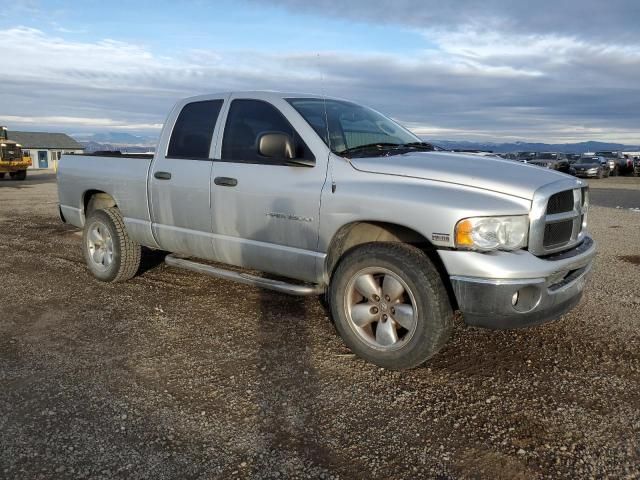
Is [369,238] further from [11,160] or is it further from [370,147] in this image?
[11,160]

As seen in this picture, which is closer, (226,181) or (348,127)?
(348,127)

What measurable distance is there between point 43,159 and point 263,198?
339 feet

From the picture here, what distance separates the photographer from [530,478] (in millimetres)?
2635

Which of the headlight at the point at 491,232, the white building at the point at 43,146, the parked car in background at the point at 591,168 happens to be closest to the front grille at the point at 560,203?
the headlight at the point at 491,232

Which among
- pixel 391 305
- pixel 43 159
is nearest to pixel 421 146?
pixel 391 305

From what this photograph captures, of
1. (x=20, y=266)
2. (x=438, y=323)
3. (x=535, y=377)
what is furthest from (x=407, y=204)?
(x=20, y=266)

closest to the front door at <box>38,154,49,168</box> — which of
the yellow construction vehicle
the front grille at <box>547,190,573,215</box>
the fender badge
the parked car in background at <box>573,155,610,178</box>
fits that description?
the yellow construction vehicle

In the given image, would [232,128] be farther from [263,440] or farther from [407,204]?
[263,440]

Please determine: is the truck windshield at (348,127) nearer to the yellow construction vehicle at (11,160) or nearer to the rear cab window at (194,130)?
the rear cab window at (194,130)

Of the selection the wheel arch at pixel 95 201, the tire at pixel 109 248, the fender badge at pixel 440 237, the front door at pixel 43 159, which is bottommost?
the front door at pixel 43 159

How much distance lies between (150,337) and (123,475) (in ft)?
6.30

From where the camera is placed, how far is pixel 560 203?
3760 mm

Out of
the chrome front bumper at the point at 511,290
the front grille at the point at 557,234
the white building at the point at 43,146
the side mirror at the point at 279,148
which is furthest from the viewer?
the white building at the point at 43,146

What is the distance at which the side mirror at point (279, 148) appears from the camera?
4.09 meters
